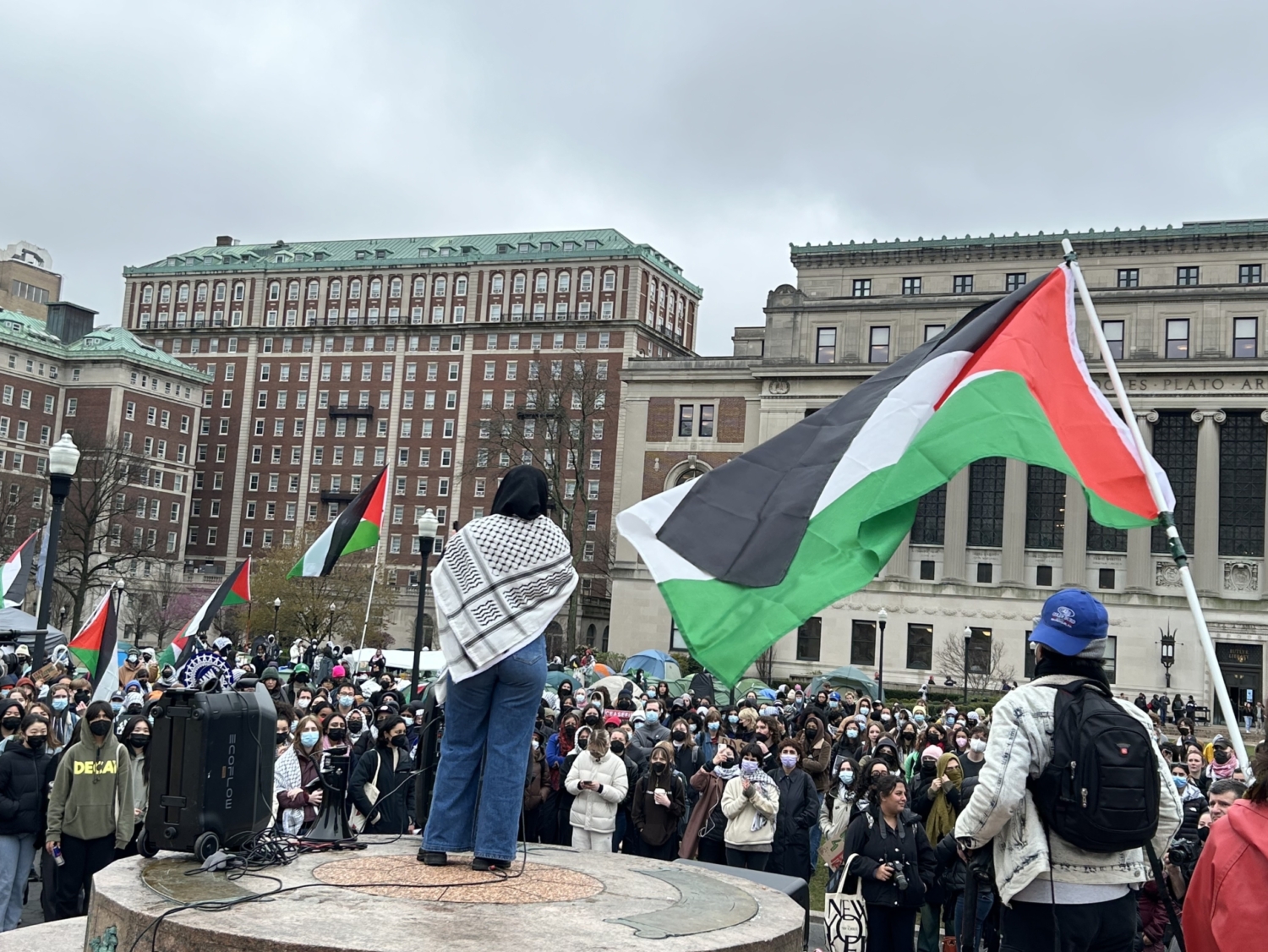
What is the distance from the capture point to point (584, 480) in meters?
101

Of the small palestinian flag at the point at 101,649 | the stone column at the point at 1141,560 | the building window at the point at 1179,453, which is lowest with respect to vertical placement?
the small palestinian flag at the point at 101,649

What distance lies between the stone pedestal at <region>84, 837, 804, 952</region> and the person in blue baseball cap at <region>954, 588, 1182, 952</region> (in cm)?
139

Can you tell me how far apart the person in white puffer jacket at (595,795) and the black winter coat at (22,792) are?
5.08m

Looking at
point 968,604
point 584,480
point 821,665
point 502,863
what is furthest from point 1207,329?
Result: point 502,863

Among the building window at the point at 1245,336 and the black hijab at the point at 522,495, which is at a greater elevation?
the building window at the point at 1245,336

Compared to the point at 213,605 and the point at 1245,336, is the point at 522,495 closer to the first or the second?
the point at 213,605

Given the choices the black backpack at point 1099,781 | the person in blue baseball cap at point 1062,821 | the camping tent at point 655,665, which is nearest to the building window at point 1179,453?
the camping tent at point 655,665

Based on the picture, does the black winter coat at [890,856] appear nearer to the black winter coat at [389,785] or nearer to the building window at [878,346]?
the black winter coat at [389,785]

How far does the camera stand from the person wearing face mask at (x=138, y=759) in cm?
1182

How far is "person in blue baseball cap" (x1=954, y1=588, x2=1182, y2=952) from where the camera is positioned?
5309 millimetres

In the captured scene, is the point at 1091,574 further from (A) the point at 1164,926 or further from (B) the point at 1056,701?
(B) the point at 1056,701

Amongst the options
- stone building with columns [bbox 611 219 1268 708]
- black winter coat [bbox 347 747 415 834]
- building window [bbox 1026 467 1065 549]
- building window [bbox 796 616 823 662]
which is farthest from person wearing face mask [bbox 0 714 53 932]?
building window [bbox 1026 467 1065 549]

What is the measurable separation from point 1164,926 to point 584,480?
90806 millimetres

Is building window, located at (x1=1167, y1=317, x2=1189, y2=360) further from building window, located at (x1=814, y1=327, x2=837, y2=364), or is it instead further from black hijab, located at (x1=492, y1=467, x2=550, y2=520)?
black hijab, located at (x1=492, y1=467, x2=550, y2=520)
